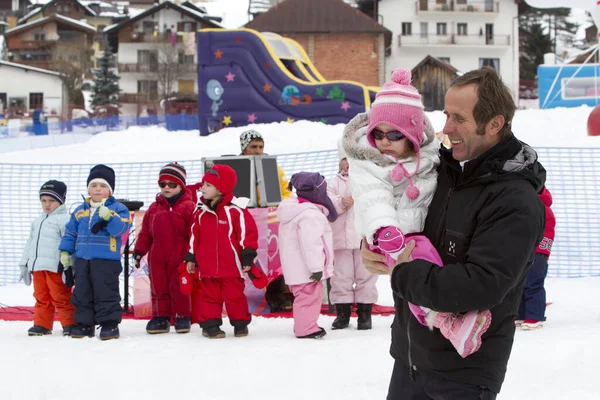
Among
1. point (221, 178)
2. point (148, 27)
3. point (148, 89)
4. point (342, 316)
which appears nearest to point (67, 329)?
point (221, 178)

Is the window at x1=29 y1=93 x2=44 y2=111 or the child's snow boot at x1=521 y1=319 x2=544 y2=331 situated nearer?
the child's snow boot at x1=521 y1=319 x2=544 y2=331

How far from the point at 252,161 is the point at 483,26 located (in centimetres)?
4735

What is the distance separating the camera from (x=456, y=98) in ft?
7.06

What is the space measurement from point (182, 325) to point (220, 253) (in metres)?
0.77

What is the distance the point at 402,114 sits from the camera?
2318 mm

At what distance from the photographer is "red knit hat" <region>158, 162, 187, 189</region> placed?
640 cm

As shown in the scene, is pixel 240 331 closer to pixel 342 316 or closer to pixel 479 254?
pixel 342 316

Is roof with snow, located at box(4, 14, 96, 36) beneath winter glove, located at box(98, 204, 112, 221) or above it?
above

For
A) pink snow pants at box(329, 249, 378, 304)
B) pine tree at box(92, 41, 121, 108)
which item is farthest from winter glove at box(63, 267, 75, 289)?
pine tree at box(92, 41, 121, 108)

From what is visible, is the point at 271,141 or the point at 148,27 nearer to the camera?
the point at 271,141

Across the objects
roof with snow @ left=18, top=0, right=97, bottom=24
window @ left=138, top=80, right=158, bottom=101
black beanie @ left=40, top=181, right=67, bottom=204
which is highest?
roof with snow @ left=18, top=0, right=97, bottom=24

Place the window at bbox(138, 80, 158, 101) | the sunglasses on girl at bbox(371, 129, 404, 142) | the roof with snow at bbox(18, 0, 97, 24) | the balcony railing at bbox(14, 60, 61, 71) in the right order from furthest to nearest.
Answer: the roof with snow at bbox(18, 0, 97, 24) → the balcony railing at bbox(14, 60, 61, 71) → the window at bbox(138, 80, 158, 101) → the sunglasses on girl at bbox(371, 129, 404, 142)

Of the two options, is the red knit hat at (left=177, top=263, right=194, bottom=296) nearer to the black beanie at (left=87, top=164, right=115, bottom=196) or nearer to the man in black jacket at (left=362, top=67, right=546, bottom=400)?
the black beanie at (left=87, top=164, right=115, bottom=196)

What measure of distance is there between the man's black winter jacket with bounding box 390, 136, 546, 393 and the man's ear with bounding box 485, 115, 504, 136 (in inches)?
1.4
